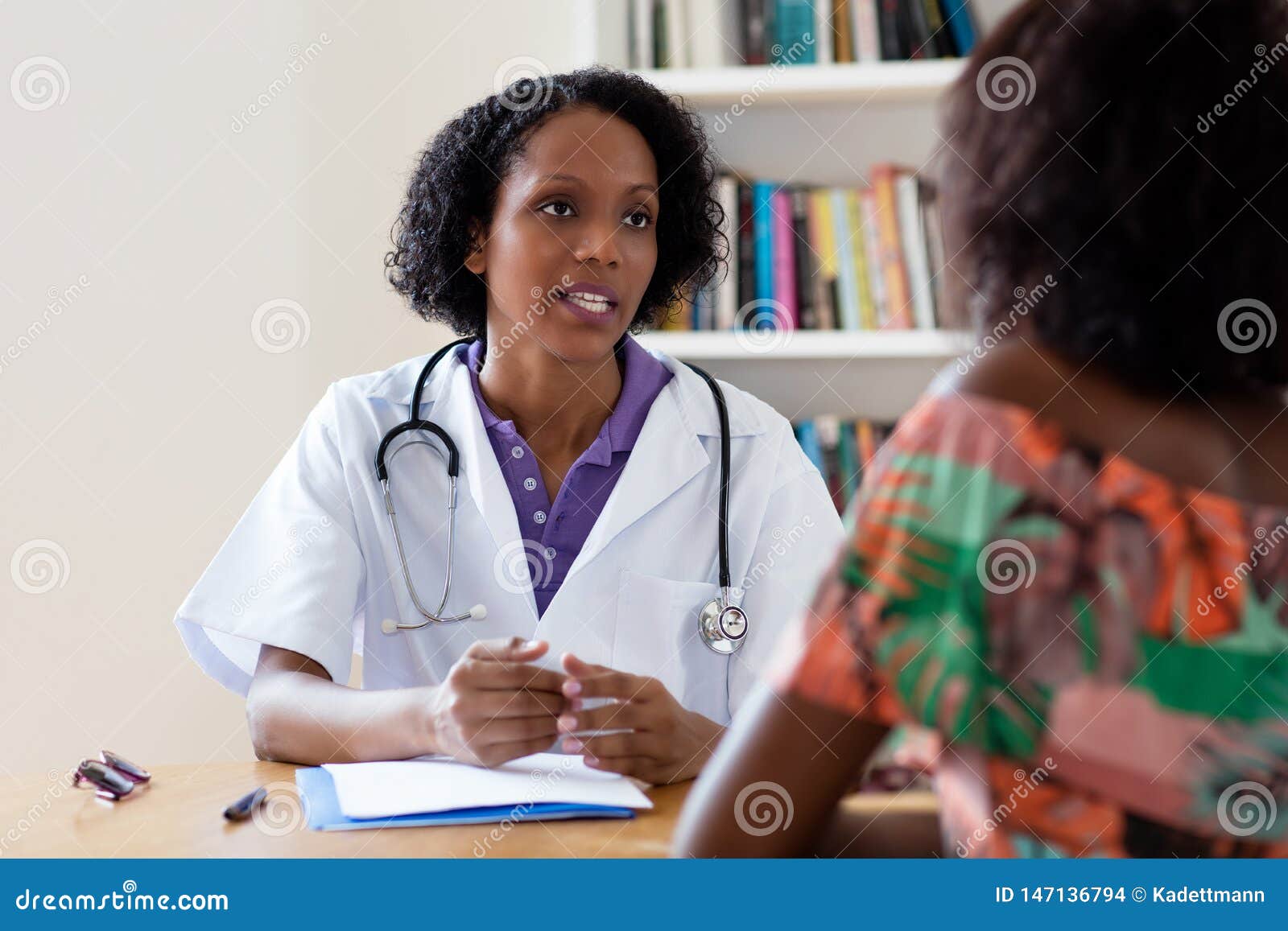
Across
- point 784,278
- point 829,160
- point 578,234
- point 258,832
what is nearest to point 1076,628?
point 258,832

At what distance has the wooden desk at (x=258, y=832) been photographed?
897mm

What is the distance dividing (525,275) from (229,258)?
796 mm

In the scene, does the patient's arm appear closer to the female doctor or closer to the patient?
the patient

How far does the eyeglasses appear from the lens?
1058 mm

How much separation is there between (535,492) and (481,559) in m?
0.13

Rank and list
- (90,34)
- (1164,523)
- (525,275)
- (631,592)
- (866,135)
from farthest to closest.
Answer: (866,135)
(90,34)
(525,275)
(631,592)
(1164,523)

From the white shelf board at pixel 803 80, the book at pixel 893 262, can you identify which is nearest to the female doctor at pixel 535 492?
the white shelf board at pixel 803 80

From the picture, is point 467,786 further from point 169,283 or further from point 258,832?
point 169,283

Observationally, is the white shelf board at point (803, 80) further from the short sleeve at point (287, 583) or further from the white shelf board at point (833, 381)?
the short sleeve at point (287, 583)

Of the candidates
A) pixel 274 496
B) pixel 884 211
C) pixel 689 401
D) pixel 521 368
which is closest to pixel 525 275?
pixel 521 368

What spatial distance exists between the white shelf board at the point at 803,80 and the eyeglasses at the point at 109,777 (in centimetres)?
140

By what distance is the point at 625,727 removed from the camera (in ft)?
3.61

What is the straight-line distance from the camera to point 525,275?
5.24ft

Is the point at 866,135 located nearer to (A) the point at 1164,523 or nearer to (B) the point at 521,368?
(B) the point at 521,368
